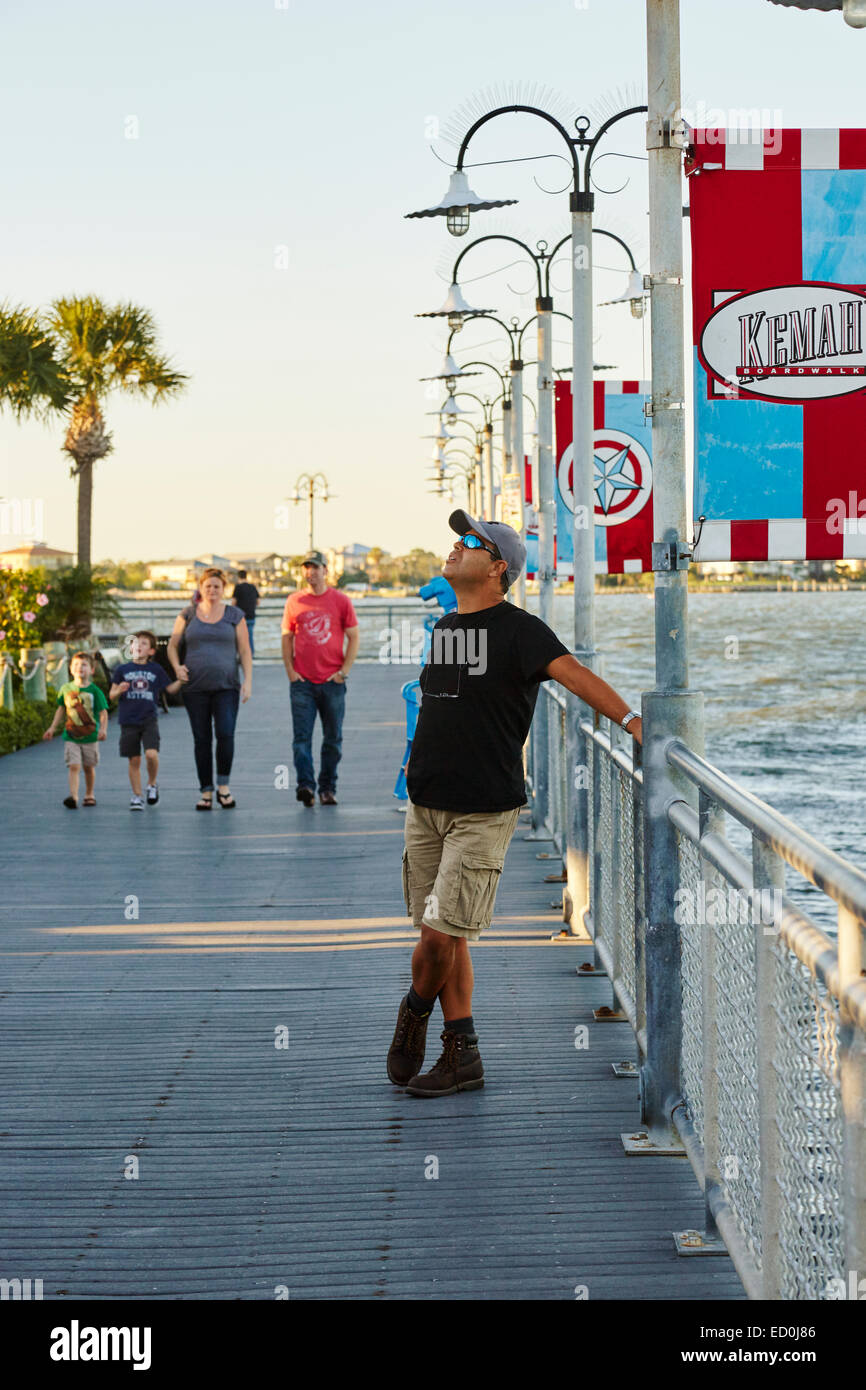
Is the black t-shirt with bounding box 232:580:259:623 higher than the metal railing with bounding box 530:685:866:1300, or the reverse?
the black t-shirt with bounding box 232:580:259:623

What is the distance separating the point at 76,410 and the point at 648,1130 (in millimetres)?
33911

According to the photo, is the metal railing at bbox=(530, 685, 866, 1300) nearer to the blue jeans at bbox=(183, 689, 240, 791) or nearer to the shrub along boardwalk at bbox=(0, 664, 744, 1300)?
the shrub along boardwalk at bbox=(0, 664, 744, 1300)

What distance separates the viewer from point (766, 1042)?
3281mm

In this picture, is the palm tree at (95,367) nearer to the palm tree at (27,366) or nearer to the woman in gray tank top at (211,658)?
the palm tree at (27,366)

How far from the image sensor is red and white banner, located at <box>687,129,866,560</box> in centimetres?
495

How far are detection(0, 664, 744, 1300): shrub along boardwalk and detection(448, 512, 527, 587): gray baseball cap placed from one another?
1.75 m

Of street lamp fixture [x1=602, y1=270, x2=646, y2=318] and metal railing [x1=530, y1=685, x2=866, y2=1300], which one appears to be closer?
metal railing [x1=530, y1=685, x2=866, y2=1300]

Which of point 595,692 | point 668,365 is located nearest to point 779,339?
point 668,365

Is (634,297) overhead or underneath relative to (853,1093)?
overhead

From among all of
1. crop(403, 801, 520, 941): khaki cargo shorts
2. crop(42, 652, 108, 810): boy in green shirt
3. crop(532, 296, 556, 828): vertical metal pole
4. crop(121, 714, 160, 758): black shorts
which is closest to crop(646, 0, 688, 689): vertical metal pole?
crop(403, 801, 520, 941): khaki cargo shorts

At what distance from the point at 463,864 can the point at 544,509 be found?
722 centimetres

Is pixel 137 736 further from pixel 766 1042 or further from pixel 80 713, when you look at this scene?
pixel 766 1042

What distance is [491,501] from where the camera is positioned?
30.5 m

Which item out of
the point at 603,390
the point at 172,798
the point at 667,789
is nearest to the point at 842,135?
the point at 667,789
